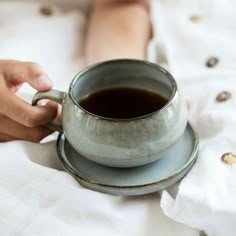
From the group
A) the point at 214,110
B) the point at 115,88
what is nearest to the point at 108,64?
the point at 115,88

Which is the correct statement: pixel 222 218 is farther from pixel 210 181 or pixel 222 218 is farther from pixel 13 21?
pixel 13 21

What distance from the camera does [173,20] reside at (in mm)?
886

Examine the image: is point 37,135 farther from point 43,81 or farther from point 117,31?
point 117,31

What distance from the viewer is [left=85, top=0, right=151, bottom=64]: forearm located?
83 cm

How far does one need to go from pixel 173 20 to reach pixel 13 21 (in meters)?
0.26

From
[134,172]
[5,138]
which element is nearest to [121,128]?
[134,172]

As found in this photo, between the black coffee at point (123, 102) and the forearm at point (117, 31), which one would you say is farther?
the forearm at point (117, 31)

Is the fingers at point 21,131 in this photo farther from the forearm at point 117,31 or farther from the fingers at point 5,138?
the forearm at point 117,31

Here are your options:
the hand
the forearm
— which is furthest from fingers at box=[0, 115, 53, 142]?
the forearm

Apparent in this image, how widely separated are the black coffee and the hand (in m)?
0.05

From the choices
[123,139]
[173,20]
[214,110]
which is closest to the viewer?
[123,139]

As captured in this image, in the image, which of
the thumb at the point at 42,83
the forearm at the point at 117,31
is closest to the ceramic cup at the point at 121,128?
the thumb at the point at 42,83

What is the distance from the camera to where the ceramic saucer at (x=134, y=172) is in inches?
22.2

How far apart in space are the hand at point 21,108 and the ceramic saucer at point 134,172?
35mm
